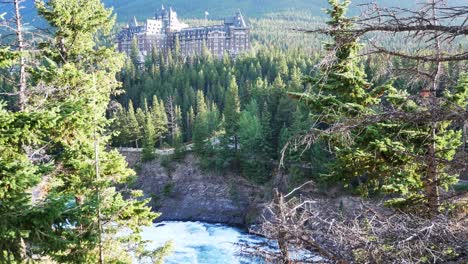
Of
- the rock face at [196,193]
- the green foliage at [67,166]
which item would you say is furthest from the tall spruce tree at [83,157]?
the rock face at [196,193]

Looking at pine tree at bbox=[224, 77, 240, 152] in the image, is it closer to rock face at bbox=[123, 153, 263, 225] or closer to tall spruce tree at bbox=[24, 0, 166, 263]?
rock face at bbox=[123, 153, 263, 225]

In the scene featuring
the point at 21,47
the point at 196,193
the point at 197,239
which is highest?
the point at 21,47

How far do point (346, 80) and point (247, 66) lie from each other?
79.4m

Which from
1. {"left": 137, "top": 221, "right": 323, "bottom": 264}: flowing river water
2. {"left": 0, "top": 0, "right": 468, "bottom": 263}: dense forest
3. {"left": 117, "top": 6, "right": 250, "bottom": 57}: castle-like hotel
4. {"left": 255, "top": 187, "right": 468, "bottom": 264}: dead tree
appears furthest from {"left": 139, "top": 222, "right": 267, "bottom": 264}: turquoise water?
{"left": 117, "top": 6, "right": 250, "bottom": 57}: castle-like hotel

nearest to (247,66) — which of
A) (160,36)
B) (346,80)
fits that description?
(160,36)

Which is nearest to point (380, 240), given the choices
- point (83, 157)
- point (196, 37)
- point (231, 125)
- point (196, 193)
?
point (83, 157)

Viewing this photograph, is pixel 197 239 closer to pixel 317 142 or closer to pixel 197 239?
pixel 197 239

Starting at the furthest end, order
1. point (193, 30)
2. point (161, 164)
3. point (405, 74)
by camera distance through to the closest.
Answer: point (193, 30), point (161, 164), point (405, 74)

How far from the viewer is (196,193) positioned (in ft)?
158

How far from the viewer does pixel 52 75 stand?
35.2 ft

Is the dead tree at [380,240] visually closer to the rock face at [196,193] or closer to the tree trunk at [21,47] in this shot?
the tree trunk at [21,47]

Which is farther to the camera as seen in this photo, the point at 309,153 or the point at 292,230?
the point at 309,153

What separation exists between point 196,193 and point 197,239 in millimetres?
9676

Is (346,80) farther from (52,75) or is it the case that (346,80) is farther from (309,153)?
(309,153)
